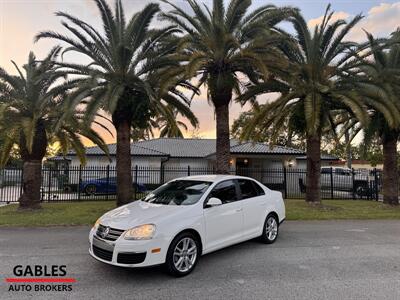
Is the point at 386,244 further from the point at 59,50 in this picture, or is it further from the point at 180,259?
the point at 59,50

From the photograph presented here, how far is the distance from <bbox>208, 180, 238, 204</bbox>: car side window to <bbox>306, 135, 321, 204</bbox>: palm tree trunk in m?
8.83

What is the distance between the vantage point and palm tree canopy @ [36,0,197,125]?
1166cm

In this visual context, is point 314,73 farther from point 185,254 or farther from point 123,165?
point 185,254

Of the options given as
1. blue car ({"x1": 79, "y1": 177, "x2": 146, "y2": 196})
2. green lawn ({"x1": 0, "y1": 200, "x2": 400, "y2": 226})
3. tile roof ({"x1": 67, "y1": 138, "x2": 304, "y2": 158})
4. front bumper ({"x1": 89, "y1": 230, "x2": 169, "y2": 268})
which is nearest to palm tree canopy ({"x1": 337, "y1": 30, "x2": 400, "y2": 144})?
green lawn ({"x1": 0, "y1": 200, "x2": 400, "y2": 226})

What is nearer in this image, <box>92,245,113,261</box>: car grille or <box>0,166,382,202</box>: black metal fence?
<box>92,245,113,261</box>: car grille

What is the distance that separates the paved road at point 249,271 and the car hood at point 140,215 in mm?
882

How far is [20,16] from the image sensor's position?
40.0ft

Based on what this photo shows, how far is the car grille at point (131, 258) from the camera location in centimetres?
456

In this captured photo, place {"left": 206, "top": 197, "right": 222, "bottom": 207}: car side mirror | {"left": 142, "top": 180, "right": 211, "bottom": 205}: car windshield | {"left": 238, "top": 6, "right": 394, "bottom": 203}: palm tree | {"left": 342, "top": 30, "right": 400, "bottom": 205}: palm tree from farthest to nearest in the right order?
{"left": 238, "top": 6, "right": 394, "bottom": 203}: palm tree < {"left": 342, "top": 30, "right": 400, "bottom": 205}: palm tree < {"left": 142, "top": 180, "right": 211, "bottom": 205}: car windshield < {"left": 206, "top": 197, "right": 222, "bottom": 207}: car side mirror

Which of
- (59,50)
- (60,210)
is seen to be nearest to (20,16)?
(59,50)

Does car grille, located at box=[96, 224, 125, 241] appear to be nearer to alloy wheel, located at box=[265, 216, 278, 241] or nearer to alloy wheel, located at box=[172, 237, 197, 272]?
alloy wheel, located at box=[172, 237, 197, 272]

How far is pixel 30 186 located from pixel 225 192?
9714mm

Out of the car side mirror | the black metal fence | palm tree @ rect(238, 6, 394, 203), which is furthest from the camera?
the black metal fence

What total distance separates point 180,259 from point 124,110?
28.6ft
